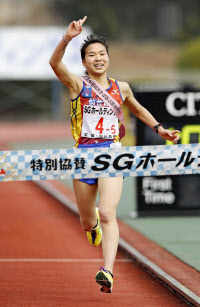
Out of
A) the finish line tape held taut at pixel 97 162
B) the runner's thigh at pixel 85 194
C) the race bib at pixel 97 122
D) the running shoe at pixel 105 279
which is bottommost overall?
the running shoe at pixel 105 279

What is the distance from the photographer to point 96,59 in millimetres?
7746

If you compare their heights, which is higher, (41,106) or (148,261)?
(41,106)

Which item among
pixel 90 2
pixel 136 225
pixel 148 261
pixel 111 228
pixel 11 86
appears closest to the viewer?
pixel 111 228

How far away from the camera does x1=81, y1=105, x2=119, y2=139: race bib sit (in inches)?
303

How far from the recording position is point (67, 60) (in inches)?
1735

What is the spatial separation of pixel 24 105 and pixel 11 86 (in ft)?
6.31

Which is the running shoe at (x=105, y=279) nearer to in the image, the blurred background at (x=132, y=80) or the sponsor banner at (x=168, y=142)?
the blurred background at (x=132, y=80)

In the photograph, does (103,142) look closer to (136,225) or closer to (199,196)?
(136,225)

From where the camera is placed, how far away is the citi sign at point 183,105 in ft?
43.1

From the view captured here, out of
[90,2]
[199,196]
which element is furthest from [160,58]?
[199,196]

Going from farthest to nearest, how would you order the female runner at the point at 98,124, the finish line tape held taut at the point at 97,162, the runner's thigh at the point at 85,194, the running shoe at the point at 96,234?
the running shoe at the point at 96,234
the runner's thigh at the point at 85,194
the female runner at the point at 98,124
the finish line tape held taut at the point at 97,162

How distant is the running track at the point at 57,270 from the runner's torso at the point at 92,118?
1533 mm

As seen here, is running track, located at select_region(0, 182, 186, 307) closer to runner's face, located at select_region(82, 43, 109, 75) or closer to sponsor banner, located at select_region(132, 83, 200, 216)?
sponsor banner, located at select_region(132, 83, 200, 216)

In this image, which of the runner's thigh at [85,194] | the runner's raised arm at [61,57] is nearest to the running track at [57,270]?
the runner's thigh at [85,194]
